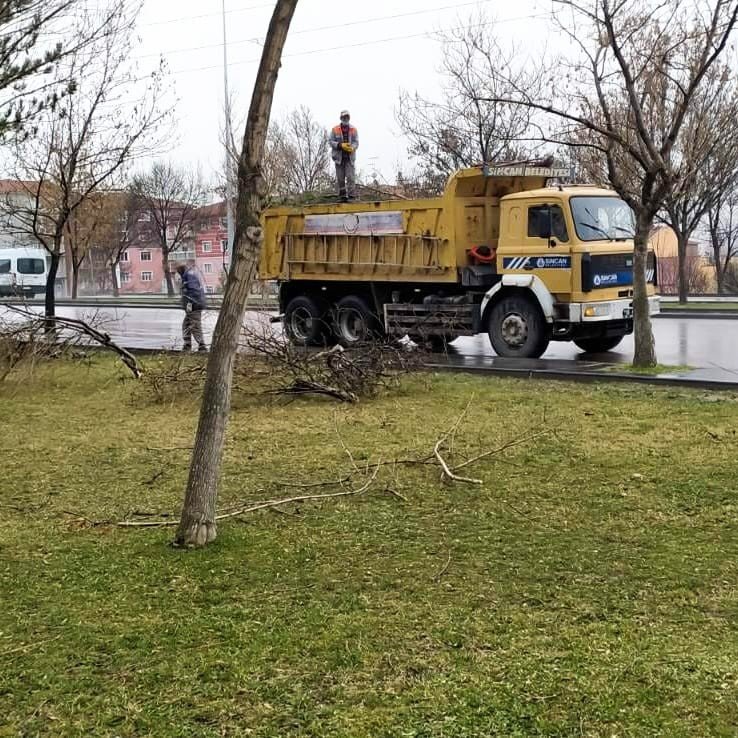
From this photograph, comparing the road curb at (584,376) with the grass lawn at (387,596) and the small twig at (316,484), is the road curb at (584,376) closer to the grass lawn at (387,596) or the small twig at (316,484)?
the grass lawn at (387,596)

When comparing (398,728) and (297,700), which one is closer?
(398,728)

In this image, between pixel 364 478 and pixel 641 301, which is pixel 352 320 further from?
pixel 364 478

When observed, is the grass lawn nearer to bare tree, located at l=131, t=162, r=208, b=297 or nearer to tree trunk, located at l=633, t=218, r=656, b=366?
tree trunk, located at l=633, t=218, r=656, b=366

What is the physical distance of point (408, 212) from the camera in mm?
15766

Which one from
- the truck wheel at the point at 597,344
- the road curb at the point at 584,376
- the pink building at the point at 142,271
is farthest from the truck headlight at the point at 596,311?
the pink building at the point at 142,271

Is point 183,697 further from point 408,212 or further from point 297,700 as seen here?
point 408,212

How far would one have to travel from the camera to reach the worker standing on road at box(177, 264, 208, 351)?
13703mm

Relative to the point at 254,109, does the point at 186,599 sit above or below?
below

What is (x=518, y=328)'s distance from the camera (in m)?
14.6

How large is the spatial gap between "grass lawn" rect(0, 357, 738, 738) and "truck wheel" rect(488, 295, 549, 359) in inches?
261

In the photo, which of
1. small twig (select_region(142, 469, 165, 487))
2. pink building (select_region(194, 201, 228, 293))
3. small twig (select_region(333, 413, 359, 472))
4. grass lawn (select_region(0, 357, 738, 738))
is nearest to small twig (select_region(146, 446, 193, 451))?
grass lawn (select_region(0, 357, 738, 738))

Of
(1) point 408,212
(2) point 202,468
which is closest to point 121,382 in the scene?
(1) point 408,212

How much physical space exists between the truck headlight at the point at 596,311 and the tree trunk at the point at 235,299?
9.93 m

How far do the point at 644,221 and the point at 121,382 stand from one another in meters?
6.78
